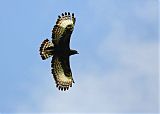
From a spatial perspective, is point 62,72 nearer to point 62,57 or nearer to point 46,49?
point 62,57

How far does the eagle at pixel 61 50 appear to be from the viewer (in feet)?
90.1

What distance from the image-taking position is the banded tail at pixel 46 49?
2740cm

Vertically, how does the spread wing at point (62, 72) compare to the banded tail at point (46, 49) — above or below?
below

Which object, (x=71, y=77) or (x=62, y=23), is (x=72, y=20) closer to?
(x=62, y=23)

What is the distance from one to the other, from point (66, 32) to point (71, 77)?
2335 millimetres

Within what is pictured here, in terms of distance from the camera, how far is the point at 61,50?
27594mm

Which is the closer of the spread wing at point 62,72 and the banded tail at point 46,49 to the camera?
the banded tail at point 46,49

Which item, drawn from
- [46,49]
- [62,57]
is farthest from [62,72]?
[46,49]

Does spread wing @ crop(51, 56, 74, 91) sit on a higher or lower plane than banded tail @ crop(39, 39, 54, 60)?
lower

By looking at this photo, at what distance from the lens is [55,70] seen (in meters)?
27.8

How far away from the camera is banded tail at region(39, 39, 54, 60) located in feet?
89.9

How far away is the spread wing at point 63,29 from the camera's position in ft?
90.0

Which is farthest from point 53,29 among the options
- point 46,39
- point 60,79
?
point 60,79

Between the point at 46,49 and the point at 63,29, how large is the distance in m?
1.31
